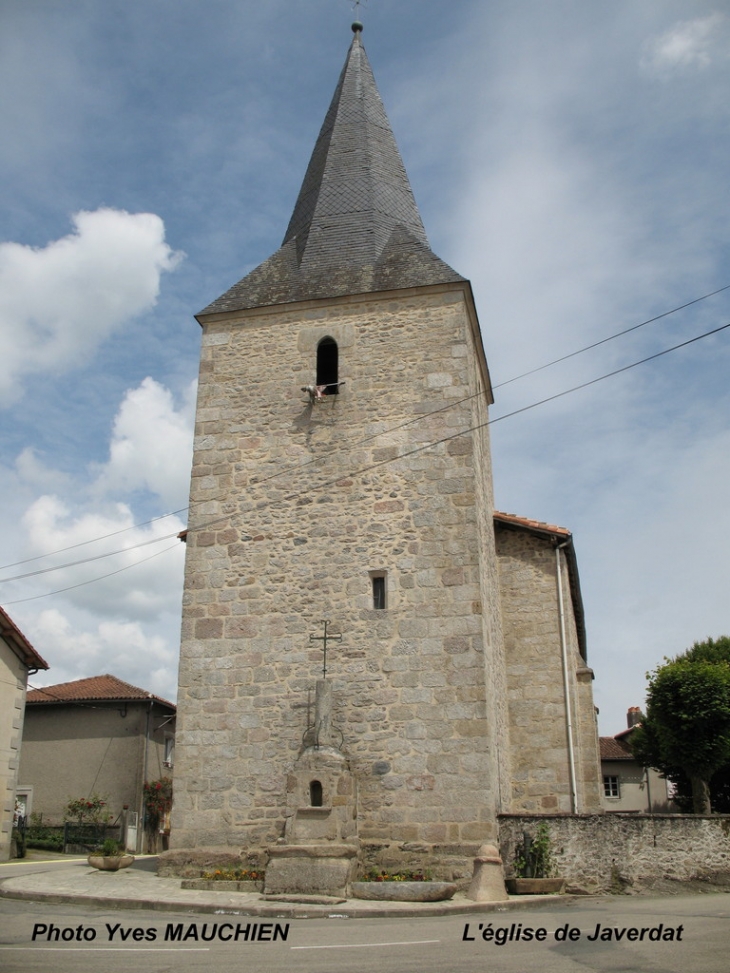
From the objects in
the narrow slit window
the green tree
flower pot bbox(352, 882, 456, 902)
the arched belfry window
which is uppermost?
the arched belfry window

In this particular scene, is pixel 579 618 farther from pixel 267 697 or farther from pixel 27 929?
pixel 27 929

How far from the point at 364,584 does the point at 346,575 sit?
297 mm

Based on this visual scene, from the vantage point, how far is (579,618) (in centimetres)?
2008

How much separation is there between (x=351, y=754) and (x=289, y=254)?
8.62 m

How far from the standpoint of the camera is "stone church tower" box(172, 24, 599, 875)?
11031 millimetres

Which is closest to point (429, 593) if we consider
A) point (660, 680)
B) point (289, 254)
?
point (289, 254)

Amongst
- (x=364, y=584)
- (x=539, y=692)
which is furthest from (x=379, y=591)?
(x=539, y=692)

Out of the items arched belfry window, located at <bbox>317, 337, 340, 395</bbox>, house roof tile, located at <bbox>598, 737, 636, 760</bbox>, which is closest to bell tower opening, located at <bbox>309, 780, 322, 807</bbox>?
arched belfry window, located at <bbox>317, 337, 340, 395</bbox>

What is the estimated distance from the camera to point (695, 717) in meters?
17.7

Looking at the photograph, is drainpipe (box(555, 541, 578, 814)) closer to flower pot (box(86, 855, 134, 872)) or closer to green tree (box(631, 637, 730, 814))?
green tree (box(631, 637, 730, 814))

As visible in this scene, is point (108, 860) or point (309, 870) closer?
point (309, 870)

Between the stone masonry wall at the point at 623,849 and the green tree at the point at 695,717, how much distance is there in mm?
6845

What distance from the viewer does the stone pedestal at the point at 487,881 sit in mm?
9414

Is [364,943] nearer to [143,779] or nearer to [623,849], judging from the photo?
[623,849]
